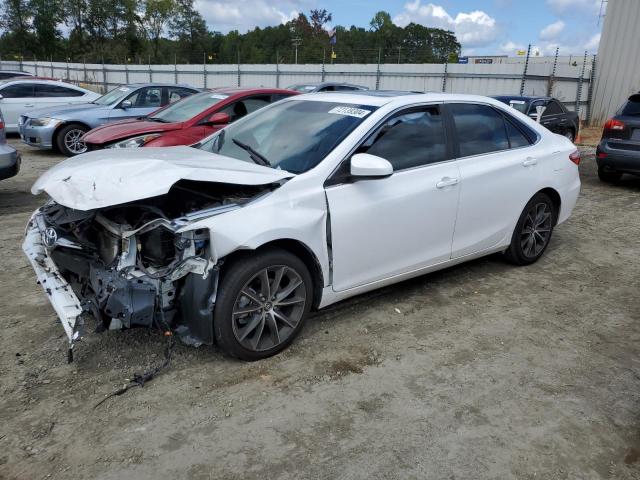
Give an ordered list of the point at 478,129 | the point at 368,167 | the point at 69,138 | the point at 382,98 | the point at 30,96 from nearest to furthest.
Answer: the point at 368,167, the point at 382,98, the point at 478,129, the point at 69,138, the point at 30,96

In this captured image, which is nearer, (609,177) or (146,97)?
(609,177)

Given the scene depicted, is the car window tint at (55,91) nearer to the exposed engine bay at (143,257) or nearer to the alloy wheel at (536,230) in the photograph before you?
the exposed engine bay at (143,257)

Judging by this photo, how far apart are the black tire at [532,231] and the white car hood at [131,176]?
2.65 m

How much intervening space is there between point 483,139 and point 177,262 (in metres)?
2.93

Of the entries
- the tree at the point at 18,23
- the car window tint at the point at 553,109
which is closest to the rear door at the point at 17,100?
the car window tint at the point at 553,109

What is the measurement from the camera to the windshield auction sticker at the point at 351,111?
3918 mm

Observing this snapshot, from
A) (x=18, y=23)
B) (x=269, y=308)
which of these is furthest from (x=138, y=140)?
(x=18, y=23)

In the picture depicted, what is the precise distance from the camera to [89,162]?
3598 mm

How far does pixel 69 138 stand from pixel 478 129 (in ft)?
29.9

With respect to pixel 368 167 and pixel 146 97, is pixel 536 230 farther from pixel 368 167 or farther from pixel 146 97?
pixel 146 97

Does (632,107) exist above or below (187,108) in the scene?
above

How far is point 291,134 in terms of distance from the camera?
4.02 meters

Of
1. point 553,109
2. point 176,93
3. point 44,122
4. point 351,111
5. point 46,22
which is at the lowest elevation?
point 44,122

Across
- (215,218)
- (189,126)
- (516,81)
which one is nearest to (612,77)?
(516,81)
